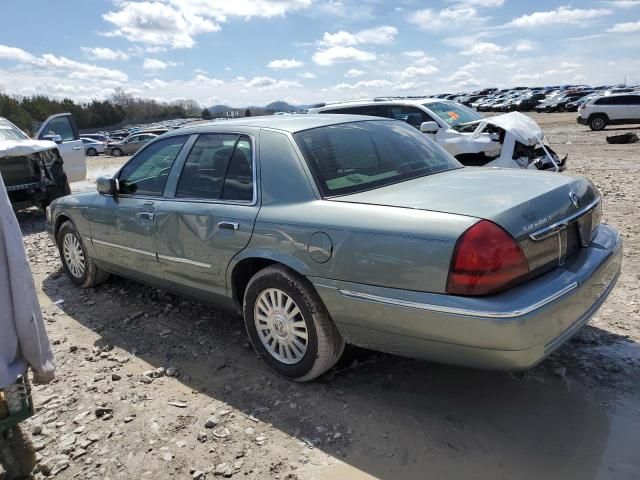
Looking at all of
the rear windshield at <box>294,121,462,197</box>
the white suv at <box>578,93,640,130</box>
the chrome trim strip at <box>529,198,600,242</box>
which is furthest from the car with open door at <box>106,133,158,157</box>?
the chrome trim strip at <box>529,198,600,242</box>

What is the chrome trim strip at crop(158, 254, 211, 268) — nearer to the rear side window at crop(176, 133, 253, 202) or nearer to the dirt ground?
the rear side window at crop(176, 133, 253, 202)

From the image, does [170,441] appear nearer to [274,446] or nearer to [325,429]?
[274,446]

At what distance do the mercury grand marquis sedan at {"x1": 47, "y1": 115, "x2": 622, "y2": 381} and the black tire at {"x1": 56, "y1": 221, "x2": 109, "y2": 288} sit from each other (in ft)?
2.98

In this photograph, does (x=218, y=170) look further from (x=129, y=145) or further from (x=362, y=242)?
(x=129, y=145)

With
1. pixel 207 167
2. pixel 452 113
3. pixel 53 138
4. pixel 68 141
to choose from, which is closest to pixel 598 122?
pixel 452 113

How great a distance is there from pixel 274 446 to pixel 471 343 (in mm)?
1159

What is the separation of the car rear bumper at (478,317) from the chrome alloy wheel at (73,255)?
3278mm

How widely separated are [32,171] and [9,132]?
1291 mm

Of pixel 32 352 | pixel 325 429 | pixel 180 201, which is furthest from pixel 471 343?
pixel 180 201

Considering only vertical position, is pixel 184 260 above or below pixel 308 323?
above

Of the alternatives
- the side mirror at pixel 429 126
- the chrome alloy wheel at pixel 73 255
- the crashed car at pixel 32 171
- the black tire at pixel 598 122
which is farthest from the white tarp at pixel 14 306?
the black tire at pixel 598 122

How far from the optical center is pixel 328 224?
284cm

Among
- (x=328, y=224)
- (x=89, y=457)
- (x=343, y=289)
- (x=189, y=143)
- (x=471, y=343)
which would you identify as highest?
(x=189, y=143)

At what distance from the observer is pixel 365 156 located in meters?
3.45
